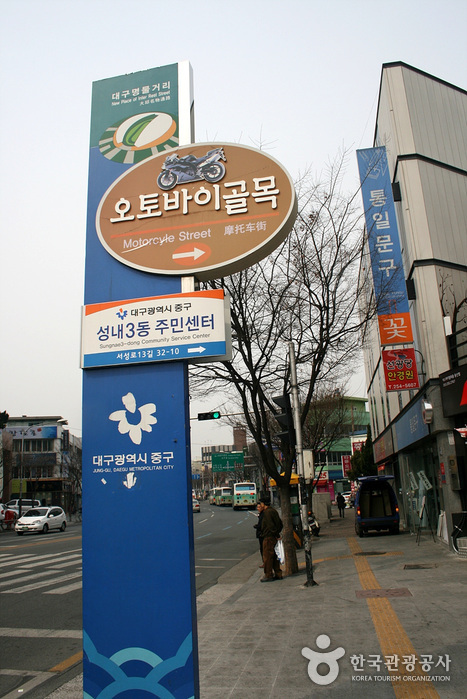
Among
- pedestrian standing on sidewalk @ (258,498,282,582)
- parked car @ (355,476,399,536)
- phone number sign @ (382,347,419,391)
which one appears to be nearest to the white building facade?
phone number sign @ (382,347,419,391)

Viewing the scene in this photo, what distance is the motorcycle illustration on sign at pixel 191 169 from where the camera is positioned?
15.7ft

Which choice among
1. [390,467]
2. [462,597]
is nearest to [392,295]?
[462,597]

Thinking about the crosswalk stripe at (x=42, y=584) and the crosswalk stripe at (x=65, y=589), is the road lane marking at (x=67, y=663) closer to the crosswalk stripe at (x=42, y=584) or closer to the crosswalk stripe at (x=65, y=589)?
the crosswalk stripe at (x=65, y=589)

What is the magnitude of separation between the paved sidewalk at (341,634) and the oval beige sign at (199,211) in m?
3.82

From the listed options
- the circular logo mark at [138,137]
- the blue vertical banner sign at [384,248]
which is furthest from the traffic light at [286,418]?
the circular logo mark at [138,137]

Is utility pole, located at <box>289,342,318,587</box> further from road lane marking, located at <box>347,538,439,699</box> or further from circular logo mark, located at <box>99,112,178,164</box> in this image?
circular logo mark, located at <box>99,112,178,164</box>

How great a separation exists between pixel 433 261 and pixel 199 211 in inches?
473

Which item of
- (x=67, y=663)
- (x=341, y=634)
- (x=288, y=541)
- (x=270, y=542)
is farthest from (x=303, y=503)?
(x=67, y=663)

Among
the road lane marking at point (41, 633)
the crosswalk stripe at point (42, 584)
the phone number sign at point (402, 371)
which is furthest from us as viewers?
the phone number sign at point (402, 371)

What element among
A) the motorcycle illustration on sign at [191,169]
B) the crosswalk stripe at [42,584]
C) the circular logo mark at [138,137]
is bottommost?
the crosswalk stripe at [42,584]

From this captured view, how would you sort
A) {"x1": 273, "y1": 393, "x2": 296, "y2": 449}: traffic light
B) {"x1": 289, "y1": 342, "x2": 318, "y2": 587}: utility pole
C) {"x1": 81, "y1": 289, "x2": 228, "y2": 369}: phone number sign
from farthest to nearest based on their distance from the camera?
{"x1": 273, "y1": 393, "x2": 296, "y2": 449}: traffic light → {"x1": 289, "y1": 342, "x2": 318, "y2": 587}: utility pole → {"x1": 81, "y1": 289, "x2": 228, "y2": 369}: phone number sign

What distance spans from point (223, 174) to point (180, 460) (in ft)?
8.09

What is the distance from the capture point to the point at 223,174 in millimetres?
4762

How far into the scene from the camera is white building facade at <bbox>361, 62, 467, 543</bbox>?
1358 cm
